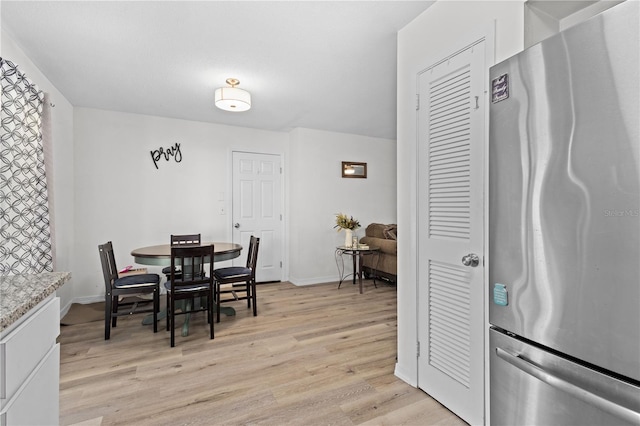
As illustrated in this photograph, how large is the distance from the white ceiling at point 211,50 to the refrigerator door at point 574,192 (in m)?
1.40

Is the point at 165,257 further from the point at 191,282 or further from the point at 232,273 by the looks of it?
the point at 232,273

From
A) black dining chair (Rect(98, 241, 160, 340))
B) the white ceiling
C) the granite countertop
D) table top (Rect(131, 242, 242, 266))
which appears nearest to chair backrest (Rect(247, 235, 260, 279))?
table top (Rect(131, 242, 242, 266))

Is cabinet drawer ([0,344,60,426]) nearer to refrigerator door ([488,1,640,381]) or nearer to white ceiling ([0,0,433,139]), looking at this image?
refrigerator door ([488,1,640,381])

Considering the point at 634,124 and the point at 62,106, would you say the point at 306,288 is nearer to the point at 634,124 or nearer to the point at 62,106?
the point at 62,106

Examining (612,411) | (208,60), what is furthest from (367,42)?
(612,411)

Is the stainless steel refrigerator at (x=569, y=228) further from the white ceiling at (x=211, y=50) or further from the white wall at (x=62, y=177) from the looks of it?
the white wall at (x=62, y=177)

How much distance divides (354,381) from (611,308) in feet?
5.85

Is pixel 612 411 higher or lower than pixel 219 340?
higher

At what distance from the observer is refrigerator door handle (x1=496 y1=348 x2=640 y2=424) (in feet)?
2.52

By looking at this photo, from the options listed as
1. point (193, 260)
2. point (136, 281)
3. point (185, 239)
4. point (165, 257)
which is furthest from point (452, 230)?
point (185, 239)

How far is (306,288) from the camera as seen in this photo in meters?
4.89

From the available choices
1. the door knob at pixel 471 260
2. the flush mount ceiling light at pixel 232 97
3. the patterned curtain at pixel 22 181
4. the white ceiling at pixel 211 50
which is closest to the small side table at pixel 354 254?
the white ceiling at pixel 211 50

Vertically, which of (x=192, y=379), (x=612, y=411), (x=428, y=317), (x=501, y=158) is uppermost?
(x=501, y=158)

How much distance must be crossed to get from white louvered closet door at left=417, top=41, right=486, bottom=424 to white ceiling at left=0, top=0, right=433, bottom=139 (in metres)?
0.66
